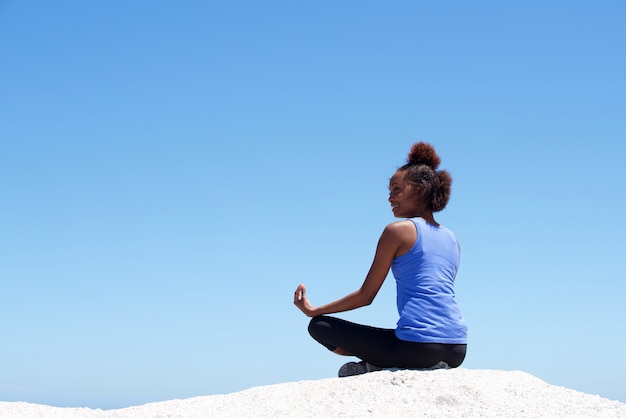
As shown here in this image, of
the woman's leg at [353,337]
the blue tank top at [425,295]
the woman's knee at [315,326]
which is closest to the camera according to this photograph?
the blue tank top at [425,295]

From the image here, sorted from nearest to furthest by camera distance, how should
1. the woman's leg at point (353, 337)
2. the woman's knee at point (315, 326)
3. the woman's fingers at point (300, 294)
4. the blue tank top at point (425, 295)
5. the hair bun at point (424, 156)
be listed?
the blue tank top at point (425, 295)
the woman's leg at point (353, 337)
the woman's knee at point (315, 326)
the woman's fingers at point (300, 294)
the hair bun at point (424, 156)

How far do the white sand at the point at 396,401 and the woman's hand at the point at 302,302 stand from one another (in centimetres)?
69

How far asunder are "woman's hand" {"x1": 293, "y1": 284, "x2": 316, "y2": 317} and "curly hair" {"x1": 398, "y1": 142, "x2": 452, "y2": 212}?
149 cm

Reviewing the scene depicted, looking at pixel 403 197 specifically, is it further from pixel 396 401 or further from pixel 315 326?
pixel 396 401

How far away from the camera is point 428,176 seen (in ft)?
23.3

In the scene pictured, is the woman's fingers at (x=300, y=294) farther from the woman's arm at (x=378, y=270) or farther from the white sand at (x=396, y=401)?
the white sand at (x=396, y=401)

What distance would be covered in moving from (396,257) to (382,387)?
4.01 ft

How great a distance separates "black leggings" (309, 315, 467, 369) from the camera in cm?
670

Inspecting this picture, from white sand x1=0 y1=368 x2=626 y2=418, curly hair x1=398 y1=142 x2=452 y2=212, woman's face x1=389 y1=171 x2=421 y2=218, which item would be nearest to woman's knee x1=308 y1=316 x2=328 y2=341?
white sand x1=0 y1=368 x2=626 y2=418

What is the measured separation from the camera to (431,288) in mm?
6738

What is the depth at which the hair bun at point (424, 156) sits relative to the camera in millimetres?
7289

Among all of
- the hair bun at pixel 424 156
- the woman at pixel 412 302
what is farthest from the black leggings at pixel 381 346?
the hair bun at pixel 424 156

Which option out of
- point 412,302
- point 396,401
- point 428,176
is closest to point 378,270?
point 412,302

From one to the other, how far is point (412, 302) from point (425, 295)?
0.13m
